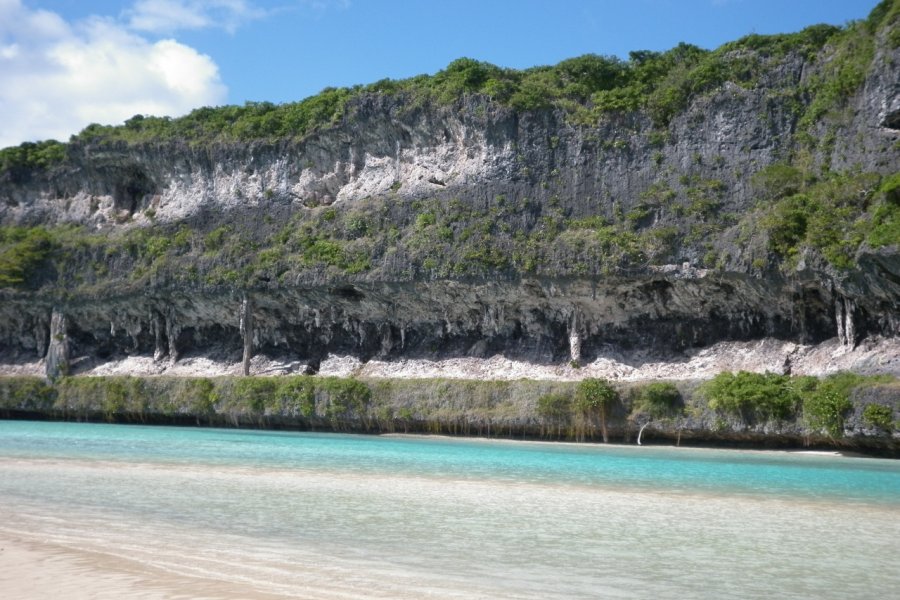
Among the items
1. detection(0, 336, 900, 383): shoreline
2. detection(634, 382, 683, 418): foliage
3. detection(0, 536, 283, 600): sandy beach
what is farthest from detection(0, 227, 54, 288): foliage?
detection(0, 536, 283, 600): sandy beach

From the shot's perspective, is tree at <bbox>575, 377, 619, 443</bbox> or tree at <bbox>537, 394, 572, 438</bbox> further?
tree at <bbox>537, 394, 572, 438</bbox>

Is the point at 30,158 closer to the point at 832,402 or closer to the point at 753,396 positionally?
the point at 753,396

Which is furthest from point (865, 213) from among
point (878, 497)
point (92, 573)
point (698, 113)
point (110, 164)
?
point (110, 164)

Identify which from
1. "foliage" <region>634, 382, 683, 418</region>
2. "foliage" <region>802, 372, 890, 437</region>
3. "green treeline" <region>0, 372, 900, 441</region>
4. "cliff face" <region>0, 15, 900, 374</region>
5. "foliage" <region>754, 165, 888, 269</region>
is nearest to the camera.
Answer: "foliage" <region>802, 372, 890, 437</region>

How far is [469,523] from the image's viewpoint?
400 inches

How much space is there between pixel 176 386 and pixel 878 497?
95.8 feet

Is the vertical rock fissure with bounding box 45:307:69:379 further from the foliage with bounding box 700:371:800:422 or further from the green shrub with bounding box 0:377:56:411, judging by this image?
the foliage with bounding box 700:371:800:422

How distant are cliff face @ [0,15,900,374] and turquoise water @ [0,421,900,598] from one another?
12453 millimetres

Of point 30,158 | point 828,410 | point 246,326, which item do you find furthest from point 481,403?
point 30,158

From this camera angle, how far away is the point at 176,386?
35719 mm

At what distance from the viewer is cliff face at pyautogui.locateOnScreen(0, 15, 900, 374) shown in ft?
95.4

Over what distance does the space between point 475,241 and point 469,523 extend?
80.1 ft

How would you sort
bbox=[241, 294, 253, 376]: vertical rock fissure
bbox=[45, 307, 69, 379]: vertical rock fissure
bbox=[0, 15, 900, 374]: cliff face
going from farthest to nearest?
1. bbox=[45, 307, 69, 379]: vertical rock fissure
2. bbox=[241, 294, 253, 376]: vertical rock fissure
3. bbox=[0, 15, 900, 374]: cliff face

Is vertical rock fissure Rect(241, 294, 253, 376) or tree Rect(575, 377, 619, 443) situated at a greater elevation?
vertical rock fissure Rect(241, 294, 253, 376)
